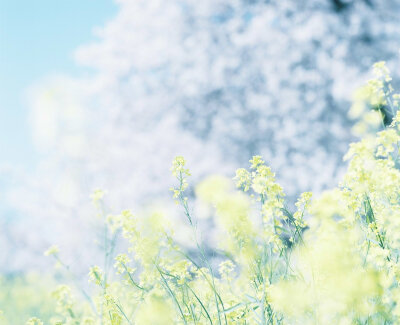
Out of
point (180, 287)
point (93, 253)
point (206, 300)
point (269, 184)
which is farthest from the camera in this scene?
point (93, 253)

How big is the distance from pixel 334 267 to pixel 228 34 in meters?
8.86

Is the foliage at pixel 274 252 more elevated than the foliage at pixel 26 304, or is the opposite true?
the foliage at pixel 26 304

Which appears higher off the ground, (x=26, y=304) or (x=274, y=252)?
(x=26, y=304)

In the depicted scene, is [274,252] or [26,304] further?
[26,304]

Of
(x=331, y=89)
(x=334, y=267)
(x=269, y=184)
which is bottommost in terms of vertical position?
(x=334, y=267)

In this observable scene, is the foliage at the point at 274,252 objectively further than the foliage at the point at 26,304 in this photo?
No

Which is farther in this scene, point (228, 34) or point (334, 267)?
point (228, 34)

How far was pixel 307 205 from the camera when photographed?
2.63m

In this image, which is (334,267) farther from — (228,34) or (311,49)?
(228,34)

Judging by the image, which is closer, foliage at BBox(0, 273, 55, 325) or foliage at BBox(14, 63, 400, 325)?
foliage at BBox(14, 63, 400, 325)

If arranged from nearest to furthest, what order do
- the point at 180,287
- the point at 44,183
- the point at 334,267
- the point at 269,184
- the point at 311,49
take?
the point at 334,267 → the point at 269,184 → the point at 180,287 → the point at 311,49 → the point at 44,183

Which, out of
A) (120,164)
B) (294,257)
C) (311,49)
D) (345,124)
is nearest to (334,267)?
(294,257)

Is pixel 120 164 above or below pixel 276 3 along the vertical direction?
below

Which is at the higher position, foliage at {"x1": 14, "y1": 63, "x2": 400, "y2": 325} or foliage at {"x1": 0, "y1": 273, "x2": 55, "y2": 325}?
foliage at {"x1": 0, "y1": 273, "x2": 55, "y2": 325}
